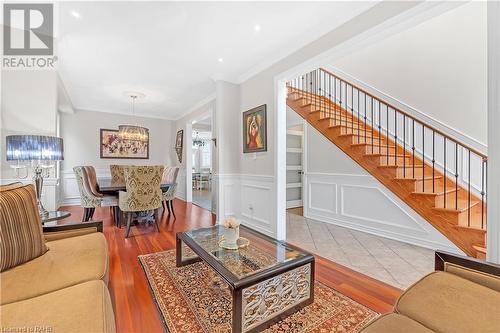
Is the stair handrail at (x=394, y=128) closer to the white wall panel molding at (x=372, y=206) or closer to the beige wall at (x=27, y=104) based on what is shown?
the white wall panel molding at (x=372, y=206)

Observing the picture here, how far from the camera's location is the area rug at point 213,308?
1499 mm

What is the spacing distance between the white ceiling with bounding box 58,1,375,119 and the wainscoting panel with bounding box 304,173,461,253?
2334 millimetres

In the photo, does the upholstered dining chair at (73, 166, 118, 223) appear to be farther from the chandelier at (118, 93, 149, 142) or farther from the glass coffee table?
the glass coffee table

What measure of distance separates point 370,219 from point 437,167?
1.33 m

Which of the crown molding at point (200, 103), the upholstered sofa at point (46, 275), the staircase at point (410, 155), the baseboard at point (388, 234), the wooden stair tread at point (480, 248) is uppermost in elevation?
the crown molding at point (200, 103)

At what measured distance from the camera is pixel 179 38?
9.06 feet

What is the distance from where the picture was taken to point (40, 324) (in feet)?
2.87

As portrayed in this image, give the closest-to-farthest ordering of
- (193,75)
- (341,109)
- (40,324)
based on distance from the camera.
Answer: (40,324)
(193,75)
(341,109)

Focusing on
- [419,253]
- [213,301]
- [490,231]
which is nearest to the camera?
[490,231]

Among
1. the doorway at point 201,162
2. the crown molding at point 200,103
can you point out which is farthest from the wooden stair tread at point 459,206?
the doorway at point 201,162

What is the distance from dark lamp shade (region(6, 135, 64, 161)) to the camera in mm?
2121

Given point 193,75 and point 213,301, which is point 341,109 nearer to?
point 193,75

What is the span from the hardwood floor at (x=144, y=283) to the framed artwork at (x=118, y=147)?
3421mm

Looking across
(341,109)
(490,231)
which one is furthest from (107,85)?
(490,231)
